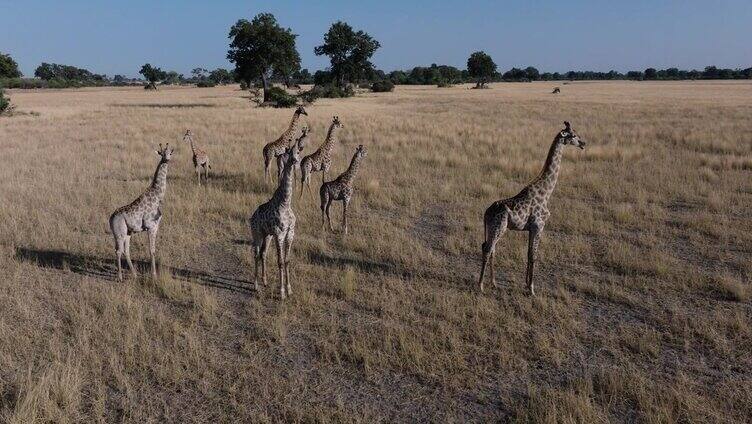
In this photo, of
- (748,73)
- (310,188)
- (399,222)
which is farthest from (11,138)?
(748,73)

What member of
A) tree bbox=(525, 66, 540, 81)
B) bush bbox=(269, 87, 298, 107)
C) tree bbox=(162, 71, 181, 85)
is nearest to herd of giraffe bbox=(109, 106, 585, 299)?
bush bbox=(269, 87, 298, 107)

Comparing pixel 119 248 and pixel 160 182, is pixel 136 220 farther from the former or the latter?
pixel 160 182

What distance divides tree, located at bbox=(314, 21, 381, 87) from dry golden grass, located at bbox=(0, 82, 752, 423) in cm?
5815

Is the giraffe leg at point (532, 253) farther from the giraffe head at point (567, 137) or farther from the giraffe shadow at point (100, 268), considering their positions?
the giraffe shadow at point (100, 268)

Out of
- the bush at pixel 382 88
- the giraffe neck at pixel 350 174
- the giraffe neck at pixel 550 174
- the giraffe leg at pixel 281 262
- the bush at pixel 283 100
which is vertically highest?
the bush at pixel 382 88

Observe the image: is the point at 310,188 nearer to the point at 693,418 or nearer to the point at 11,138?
the point at 693,418

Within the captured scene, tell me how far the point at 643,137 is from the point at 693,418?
2119cm

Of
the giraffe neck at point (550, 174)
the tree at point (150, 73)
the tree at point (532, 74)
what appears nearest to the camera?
the giraffe neck at point (550, 174)

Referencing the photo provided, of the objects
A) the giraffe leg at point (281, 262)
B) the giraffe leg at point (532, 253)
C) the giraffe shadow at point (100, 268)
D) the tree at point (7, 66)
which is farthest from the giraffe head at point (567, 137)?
the tree at point (7, 66)

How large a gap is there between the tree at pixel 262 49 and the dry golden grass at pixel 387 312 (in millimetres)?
37760

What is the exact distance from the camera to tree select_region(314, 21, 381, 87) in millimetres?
69062

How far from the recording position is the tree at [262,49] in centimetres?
4928

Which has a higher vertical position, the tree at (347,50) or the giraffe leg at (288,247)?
the tree at (347,50)

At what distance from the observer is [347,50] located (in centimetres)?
7031
